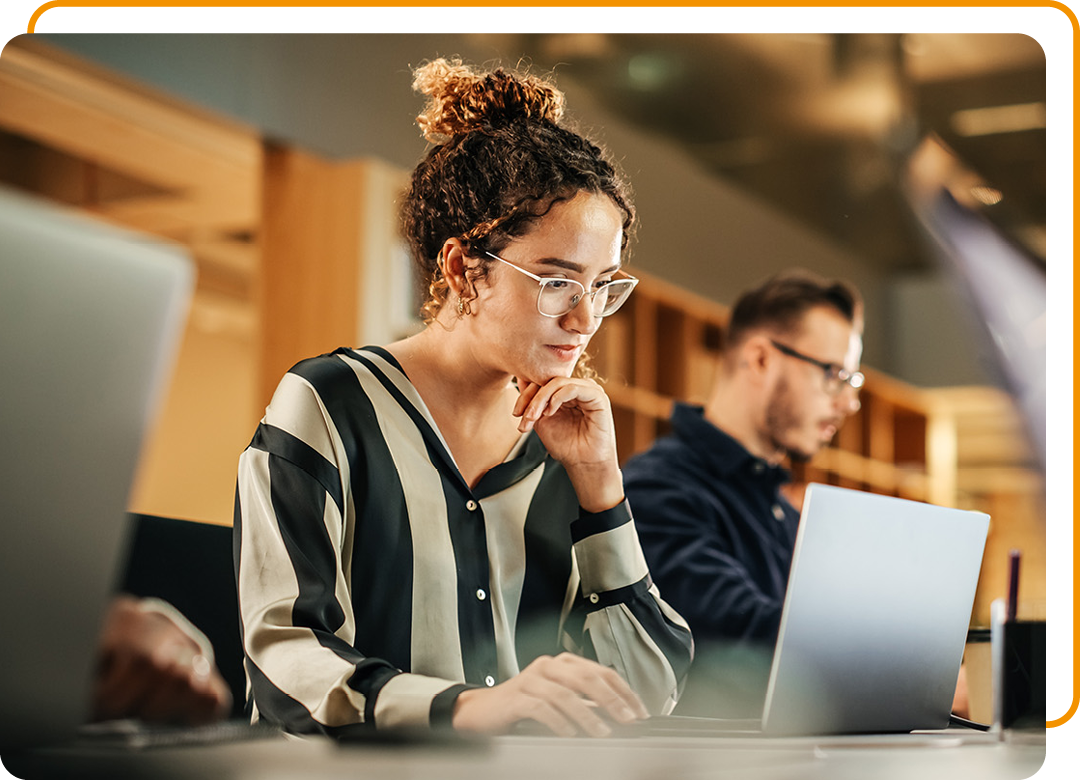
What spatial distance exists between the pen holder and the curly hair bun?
69cm

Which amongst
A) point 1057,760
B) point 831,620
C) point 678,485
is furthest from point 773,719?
point 678,485

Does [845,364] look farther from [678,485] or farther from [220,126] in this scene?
[220,126]

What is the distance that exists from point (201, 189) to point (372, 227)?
1.98 ft

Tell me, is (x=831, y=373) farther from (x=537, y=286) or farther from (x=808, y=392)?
(x=537, y=286)

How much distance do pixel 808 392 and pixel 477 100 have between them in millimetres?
1119

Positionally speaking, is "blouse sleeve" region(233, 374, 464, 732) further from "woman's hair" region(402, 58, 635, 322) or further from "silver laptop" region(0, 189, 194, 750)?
"silver laptop" region(0, 189, 194, 750)

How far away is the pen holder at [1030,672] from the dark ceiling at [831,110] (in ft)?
5.69

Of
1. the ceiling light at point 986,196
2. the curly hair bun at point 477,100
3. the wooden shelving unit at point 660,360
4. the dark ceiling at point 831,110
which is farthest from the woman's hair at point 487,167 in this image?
the ceiling light at point 986,196

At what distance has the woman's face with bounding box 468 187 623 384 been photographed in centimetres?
107

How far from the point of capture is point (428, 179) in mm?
1154

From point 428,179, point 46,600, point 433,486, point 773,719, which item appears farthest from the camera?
point 428,179

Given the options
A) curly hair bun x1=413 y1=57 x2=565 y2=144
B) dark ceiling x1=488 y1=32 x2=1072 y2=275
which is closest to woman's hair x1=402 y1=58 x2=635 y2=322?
curly hair bun x1=413 y1=57 x2=565 y2=144

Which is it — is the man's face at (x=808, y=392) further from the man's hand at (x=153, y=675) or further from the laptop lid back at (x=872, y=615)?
the man's hand at (x=153, y=675)

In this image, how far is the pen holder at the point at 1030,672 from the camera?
38.8 inches
